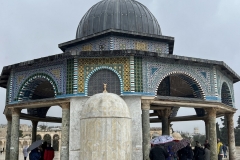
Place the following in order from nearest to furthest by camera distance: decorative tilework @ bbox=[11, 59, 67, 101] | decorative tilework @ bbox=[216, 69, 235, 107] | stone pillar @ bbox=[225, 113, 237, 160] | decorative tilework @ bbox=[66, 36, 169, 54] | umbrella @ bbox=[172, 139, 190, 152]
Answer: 1. umbrella @ bbox=[172, 139, 190, 152]
2. decorative tilework @ bbox=[11, 59, 67, 101]
3. decorative tilework @ bbox=[216, 69, 235, 107]
4. decorative tilework @ bbox=[66, 36, 169, 54]
5. stone pillar @ bbox=[225, 113, 237, 160]

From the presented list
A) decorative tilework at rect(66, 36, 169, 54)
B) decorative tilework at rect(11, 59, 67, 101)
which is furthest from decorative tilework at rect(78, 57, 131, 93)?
decorative tilework at rect(66, 36, 169, 54)

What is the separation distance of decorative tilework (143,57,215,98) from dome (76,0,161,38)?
336cm

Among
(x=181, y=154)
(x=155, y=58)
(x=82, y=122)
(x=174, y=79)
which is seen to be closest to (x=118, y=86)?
(x=155, y=58)

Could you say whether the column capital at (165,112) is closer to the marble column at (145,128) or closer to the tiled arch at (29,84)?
the marble column at (145,128)

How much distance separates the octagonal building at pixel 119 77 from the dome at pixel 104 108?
10.3 feet

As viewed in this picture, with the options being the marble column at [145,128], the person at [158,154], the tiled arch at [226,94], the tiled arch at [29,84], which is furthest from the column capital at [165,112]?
the person at [158,154]

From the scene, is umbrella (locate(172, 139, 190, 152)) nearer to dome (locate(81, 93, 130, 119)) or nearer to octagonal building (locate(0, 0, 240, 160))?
dome (locate(81, 93, 130, 119))

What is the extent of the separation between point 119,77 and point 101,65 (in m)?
0.89

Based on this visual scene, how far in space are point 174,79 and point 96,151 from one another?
36.2ft

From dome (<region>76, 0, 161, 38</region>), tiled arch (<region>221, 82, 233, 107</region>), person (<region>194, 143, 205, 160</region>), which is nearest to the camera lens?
person (<region>194, 143, 205, 160</region>)

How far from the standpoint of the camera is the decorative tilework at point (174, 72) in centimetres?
1204

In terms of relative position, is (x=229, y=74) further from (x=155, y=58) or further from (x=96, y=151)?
(x=96, y=151)

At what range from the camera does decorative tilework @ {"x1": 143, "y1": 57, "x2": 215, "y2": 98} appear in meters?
12.0

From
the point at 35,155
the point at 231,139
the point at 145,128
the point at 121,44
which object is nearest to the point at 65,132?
the point at 35,155
